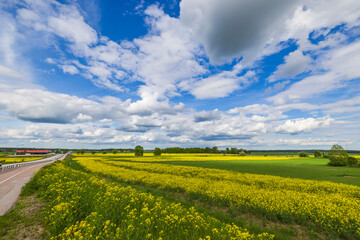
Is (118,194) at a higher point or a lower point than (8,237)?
higher

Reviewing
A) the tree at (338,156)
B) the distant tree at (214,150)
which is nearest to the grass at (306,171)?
the tree at (338,156)

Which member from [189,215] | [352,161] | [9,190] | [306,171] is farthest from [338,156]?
[9,190]

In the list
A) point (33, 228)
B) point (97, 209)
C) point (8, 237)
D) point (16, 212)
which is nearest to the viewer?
point (8, 237)

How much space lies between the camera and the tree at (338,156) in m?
47.7

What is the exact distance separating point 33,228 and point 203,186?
12.2m

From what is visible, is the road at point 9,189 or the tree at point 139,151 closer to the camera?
the road at point 9,189

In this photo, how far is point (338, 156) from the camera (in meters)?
49.4

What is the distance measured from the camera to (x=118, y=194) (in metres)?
8.96

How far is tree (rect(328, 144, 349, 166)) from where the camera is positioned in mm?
47656

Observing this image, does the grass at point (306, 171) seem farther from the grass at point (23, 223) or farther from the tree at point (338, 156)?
the grass at point (23, 223)

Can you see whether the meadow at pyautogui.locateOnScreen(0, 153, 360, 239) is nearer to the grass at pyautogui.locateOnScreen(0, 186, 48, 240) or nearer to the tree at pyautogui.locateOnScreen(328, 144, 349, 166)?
the grass at pyautogui.locateOnScreen(0, 186, 48, 240)

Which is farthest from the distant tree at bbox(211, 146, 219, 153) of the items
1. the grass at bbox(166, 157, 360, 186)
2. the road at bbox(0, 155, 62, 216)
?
the road at bbox(0, 155, 62, 216)

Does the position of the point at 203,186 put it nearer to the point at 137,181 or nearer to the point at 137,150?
the point at 137,181

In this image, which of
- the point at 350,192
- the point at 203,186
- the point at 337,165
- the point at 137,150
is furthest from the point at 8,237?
the point at 137,150
